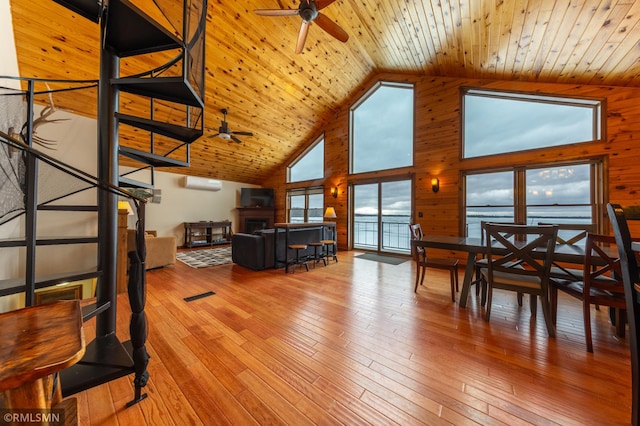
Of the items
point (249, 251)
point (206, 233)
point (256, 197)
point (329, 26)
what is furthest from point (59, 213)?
point (256, 197)

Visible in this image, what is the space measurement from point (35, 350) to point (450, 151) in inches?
225

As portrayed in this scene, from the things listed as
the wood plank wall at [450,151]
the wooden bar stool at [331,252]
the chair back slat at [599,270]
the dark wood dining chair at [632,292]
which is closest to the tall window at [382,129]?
the wood plank wall at [450,151]

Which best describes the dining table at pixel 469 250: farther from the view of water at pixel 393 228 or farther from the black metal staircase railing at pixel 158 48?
the black metal staircase railing at pixel 158 48

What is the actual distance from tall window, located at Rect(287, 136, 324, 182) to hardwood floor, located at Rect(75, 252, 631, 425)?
17.3 feet

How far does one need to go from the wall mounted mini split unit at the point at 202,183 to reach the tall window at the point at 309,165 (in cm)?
249

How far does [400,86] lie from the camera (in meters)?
5.52

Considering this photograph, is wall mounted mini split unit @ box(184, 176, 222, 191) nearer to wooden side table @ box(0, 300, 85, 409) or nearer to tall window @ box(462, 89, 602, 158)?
wooden side table @ box(0, 300, 85, 409)

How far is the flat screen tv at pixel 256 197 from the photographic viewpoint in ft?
26.7

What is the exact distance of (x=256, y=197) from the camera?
327 inches

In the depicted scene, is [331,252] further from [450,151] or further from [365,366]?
[365,366]

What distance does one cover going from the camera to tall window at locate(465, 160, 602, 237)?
361 centimetres

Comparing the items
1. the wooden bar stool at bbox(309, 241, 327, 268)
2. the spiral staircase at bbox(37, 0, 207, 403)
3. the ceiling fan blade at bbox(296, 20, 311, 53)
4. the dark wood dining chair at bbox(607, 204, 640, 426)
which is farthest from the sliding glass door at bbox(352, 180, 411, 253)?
the spiral staircase at bbox(37, 0, 207, 403)

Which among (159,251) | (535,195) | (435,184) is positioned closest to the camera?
(535,195)

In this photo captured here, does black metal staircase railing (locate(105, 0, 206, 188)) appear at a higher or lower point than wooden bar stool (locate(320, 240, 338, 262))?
higher
